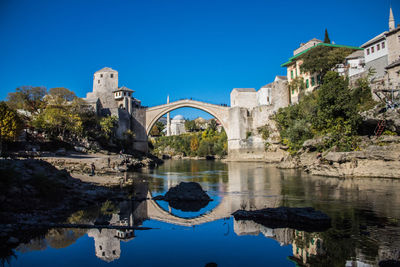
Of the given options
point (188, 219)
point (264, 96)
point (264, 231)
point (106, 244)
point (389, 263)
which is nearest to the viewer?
point (389, 263)

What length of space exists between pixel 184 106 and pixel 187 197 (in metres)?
33.5

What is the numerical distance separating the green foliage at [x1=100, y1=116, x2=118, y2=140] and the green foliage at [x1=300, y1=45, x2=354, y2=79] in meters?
20.5

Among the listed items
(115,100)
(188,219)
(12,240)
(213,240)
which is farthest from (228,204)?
(115,100)

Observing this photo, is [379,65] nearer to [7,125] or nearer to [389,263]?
[389,263]

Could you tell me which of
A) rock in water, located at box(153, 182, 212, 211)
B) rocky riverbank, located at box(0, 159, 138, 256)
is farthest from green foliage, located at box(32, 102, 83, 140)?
rock in water, located at box(153, 182, 212, 211)

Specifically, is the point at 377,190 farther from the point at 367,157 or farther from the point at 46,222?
the point at 46,222

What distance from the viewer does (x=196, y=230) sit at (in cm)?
760

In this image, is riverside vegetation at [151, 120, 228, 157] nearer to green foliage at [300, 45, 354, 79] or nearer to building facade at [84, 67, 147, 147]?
building facade at [84, 67, 147, 147]

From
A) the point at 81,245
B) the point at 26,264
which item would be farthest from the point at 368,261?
the point at 26,264

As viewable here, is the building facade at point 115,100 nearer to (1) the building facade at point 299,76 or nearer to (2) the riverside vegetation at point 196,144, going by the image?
(2) the riverside vegetation at point 196,144

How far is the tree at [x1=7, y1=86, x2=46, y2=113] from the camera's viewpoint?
31.7 metres

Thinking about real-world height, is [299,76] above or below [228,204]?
above

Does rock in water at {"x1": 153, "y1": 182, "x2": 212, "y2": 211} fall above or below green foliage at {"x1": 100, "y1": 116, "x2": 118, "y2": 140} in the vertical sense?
below

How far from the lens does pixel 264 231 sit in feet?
23.5
